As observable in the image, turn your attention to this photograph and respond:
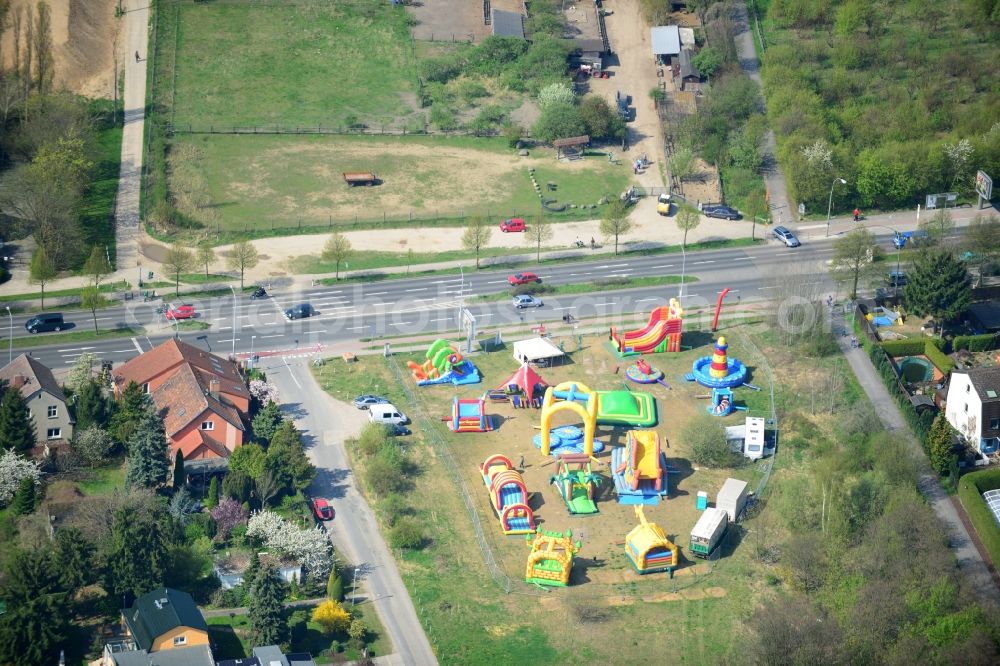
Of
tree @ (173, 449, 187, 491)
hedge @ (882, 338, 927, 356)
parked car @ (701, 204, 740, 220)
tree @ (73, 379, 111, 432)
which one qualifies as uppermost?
parked car @ (701, 204, 740, 220)

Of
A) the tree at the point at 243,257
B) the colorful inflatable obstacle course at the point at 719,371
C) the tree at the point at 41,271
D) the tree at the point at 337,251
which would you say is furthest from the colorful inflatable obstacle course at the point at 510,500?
the tree at the point at 41,271

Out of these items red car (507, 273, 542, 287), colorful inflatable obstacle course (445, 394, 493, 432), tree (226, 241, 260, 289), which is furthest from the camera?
red car (507, 273, 542, 287)

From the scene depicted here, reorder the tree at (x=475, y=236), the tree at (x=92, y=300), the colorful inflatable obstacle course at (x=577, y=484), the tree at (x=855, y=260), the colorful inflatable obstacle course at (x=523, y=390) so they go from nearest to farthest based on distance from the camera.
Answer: the colorful inflatable obstacle course at (x=577, y=484), the colorful inflatable obstacle course at (x=523, y=390), the tree at (x=92, y=300), the tree at (x=855, y=260), the tree at (x=475, y=236)

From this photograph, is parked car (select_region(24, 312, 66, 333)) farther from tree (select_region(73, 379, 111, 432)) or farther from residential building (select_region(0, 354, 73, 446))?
tree (select_region(73, 379, 111, 432))

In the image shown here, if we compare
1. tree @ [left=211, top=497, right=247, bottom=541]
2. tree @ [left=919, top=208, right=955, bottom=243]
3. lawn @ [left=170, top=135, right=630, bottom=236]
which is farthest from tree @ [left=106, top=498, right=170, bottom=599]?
tree @ [left=919, top=208, right=955, bottom=243]

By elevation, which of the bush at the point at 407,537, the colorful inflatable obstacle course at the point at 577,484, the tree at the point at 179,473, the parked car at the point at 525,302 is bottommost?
the bush at the point at 407,537

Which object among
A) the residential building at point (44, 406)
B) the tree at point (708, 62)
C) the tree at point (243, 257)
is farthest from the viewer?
the tree at point (708, 62)

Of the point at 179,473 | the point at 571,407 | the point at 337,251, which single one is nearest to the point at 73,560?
the point at 179,473

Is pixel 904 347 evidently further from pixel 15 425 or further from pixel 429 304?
pixel 15 425

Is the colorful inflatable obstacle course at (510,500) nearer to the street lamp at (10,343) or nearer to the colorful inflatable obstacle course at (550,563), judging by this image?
the colorful inflatable obstacle course at (550,563)
